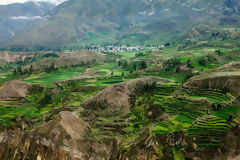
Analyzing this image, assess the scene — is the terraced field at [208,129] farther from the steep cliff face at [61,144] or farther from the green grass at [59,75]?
the green grass at [59,75]

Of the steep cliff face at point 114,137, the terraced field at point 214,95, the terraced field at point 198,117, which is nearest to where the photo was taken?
the steep cliff face at point 114,137

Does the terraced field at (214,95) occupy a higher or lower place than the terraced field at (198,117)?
higher

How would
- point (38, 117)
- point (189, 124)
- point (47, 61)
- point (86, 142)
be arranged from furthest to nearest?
point (47, 61) → point (38, 117) → point (86, 142) → point (189, 124)

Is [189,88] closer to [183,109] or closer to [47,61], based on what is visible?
[183,109]

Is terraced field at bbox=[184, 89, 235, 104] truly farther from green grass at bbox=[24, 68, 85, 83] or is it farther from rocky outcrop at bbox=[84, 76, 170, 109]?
green grass at bbox=[24, 68, 85, 83]

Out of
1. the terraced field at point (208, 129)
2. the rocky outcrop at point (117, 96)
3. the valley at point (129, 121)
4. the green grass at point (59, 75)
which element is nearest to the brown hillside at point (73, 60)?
the green grass at point (59, 75)

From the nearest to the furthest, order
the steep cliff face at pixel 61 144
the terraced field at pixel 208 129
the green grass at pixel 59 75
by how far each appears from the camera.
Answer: the terraced field at pixel 208 129, the steep cliff face at pixel 61 144, the green grass at pixel 59 75

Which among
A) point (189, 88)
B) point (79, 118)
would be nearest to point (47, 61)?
point (79, 118)

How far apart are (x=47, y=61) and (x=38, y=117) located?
83921 mm

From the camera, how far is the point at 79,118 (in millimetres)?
50125

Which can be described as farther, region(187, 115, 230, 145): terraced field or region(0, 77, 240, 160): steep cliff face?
region(0, 77, 240, 160): steep cliff face

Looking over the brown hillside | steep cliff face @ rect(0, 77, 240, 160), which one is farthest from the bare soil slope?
the brown hillside

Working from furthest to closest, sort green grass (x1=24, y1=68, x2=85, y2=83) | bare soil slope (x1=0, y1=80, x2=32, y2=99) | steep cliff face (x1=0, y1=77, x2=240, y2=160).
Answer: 1. green grass (x1=24, y1=68, x2=85, y2=83)
2. bare soil slope (x1=0, y1=80, x2=32, y2=99)
3. steep cliff face (x1=0, y1=77, x2=240, y2=160)

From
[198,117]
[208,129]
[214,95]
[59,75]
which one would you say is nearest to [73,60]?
[59,75]
